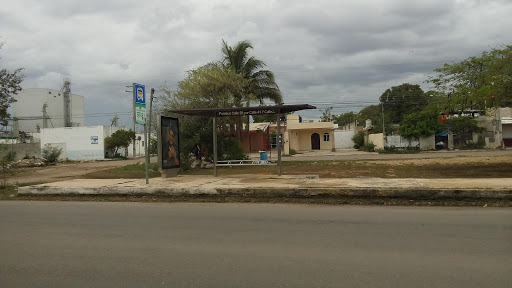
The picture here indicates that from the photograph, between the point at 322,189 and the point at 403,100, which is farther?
the point at 403,100

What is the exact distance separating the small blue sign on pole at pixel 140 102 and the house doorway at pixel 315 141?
3907cm

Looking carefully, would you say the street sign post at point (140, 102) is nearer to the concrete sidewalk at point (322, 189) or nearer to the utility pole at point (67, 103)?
the concrete sidewalk at point (322, 189)

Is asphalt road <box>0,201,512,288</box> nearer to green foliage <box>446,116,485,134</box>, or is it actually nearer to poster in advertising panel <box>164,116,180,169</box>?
poster in advertising panel <box>164,116,180,169</box>

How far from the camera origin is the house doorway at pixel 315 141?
50.1 metres

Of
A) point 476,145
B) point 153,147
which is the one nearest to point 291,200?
point 153,147

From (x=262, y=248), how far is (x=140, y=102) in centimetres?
804

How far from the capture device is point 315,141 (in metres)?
50.3

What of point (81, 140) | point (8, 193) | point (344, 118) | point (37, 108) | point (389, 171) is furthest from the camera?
point (344, 118)

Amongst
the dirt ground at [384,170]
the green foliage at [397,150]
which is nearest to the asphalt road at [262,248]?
the dirt ground at [384,170]

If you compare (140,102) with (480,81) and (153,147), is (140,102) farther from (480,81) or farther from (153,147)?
(480,81)

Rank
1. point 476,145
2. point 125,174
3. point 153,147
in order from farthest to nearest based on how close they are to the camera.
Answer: point 476,145 → point 153,147 → point 125,174

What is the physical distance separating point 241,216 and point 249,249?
99.1 inches

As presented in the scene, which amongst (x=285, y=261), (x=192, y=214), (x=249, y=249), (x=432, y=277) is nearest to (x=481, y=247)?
(x=432, y=277)

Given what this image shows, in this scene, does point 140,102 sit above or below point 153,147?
above
